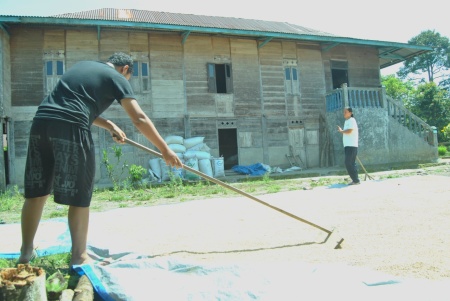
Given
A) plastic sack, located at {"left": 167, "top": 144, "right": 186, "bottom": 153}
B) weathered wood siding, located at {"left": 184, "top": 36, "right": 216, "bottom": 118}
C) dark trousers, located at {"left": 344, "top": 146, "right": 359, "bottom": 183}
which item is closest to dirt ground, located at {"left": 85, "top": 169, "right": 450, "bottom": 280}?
dark trousers, located at {"left": 344, "top": 146, "right": 359, "bottom": 183}

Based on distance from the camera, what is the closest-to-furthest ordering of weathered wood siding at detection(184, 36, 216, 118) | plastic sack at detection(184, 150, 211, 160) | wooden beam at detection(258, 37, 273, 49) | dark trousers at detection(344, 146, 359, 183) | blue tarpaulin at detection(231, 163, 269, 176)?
dark trousers at detection(344, 146, 359, 183) < plastic sack at detection(184, 150, 211, 160) < blue tarpaulin at detection(231, 163, 269, 176) < weathered wood siding at detection(184, 36, 216, 118) < wooden beam at detection(258, 37, 273, 49)

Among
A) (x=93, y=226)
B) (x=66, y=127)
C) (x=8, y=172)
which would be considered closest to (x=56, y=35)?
(x=8, y=172)

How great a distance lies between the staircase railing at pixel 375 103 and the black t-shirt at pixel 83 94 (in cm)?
1206

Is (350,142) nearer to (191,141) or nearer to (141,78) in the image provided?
(191,141)

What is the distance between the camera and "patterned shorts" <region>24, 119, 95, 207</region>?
2.29 m

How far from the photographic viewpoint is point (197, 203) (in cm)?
590

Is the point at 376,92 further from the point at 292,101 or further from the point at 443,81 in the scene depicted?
the point at 443,81

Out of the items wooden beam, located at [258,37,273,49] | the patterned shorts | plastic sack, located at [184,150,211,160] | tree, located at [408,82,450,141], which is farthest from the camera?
tree, located at [408,82,450,141]

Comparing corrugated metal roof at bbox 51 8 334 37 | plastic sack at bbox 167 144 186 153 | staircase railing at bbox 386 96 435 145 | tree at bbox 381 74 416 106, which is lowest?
plastic sack at bbox 167 144 186 153

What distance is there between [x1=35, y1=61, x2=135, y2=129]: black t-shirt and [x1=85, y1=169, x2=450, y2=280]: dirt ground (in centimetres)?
119

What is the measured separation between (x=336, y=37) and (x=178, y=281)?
45.5 ft

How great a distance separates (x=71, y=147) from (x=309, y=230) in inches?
100

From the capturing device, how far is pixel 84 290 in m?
1.80

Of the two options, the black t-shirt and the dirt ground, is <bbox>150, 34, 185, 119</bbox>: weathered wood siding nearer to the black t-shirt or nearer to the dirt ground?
the dirt ground
